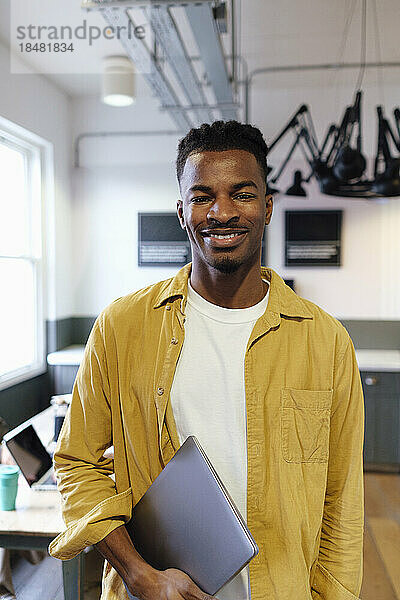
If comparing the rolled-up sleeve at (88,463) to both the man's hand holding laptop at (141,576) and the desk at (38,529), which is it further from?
the desk at (38,529)

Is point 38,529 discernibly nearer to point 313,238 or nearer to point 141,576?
point 141,576

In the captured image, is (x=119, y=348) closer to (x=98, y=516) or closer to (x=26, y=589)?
(x=98, y=516)

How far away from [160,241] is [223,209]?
158 inches

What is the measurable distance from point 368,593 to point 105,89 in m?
3.68

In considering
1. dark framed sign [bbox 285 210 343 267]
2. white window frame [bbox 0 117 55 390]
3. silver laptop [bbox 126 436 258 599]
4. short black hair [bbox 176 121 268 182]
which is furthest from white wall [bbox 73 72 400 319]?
silver laptop [bbox 126 436 258 599]

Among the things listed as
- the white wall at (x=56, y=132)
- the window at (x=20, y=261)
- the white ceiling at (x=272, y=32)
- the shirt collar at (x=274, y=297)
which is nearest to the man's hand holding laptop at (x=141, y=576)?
the shirt collar at (x=274, y=297)

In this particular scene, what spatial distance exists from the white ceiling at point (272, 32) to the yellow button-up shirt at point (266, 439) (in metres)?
2.59

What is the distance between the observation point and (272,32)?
3637mm

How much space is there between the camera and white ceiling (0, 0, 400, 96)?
3.30 m

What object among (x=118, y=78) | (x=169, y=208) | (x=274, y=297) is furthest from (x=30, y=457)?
(x=169, y=208)

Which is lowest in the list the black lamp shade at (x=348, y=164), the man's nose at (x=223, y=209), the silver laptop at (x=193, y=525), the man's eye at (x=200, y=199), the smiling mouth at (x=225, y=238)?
the silver laptop at (x=193, y=525)

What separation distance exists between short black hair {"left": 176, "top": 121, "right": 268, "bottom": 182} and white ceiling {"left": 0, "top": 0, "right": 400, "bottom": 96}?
2.36m

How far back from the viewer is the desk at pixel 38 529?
6.03 ft

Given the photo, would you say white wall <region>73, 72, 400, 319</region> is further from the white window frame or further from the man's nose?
the man's nose
